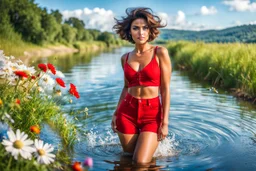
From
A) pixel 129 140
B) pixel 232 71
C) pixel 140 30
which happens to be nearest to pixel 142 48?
pixel 140 30

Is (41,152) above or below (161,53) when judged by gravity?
below

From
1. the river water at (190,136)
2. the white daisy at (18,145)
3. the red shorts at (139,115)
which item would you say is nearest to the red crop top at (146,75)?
the red shorts at (139,115)

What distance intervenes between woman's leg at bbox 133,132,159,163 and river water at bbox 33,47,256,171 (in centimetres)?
11

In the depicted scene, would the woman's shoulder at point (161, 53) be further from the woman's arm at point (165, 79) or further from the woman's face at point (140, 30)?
the woman's face at point (140, 30)

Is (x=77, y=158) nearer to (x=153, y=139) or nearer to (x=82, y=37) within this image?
(x=153, y=139)

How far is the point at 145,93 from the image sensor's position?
462 centimetres

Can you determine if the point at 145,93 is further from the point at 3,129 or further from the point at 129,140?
the point at 3,129

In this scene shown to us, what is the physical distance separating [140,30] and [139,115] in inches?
42.7

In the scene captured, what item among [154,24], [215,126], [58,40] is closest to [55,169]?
[154,24]

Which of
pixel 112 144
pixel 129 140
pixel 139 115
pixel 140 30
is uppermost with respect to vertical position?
pixel 140 30

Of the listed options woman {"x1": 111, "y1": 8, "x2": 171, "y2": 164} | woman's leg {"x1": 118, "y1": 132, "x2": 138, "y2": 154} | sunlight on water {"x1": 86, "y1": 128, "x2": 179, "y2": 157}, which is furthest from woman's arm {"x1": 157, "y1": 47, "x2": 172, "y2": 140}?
sunlight on water {"x1": 86, "y1": 128, "x2": 179, "y2": 157}

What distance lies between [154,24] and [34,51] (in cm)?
4114

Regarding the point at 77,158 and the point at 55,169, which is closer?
the point at 55,169

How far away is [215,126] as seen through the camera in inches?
279
